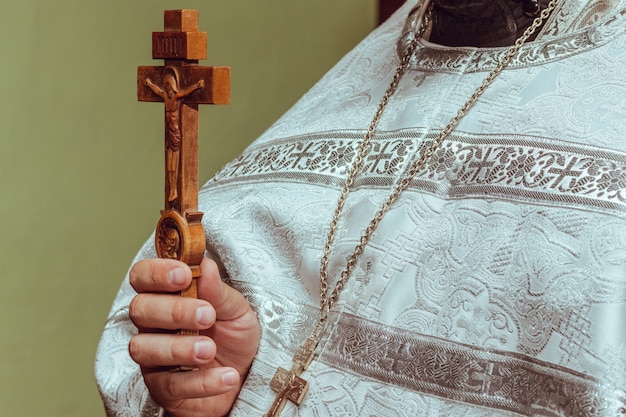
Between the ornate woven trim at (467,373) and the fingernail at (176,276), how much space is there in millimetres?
221

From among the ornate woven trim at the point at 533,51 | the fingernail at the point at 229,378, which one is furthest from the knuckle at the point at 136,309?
the ornate woven trim at the point at 533,51

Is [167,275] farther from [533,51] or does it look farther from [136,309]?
[533,51]

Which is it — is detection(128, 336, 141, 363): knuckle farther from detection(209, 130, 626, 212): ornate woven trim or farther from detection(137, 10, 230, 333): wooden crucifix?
detection(209, 130, 626, 212): ornate woven trim

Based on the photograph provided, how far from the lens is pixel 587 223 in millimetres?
940

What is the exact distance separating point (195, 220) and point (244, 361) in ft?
0.81

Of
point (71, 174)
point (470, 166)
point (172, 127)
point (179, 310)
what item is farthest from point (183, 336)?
point (71, 174)

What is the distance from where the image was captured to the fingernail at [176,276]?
38.4 inches

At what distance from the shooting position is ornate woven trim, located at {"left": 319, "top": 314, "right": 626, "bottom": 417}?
88 cm

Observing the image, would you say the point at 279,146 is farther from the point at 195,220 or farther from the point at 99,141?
the point at 99,141

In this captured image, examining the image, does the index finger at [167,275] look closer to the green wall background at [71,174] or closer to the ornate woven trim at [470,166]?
the ornate woven trim at [470,166]

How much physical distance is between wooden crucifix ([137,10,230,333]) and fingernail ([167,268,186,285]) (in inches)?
0.6

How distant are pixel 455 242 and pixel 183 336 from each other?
0.32 metres

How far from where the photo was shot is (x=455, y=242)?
3.38 ft

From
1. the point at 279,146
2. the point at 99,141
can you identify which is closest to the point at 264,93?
the point at 99,141
